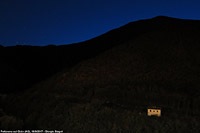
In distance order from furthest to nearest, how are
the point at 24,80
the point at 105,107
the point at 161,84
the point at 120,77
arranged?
1. the point at 24,80
2. the point at 120,77
3. the point at 161,84
4. the point at 105,107

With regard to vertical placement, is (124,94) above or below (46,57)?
below

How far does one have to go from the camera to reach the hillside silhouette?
9.34 metres

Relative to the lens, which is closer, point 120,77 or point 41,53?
point 120,77

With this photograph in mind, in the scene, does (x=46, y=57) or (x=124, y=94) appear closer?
(x=124, y=94)

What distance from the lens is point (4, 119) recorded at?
10.0m

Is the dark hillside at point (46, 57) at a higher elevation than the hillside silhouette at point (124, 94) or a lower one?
higher

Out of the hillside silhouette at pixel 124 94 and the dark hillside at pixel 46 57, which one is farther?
the dark hillside at pixel 46 57

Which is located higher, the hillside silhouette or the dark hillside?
the dark hillside

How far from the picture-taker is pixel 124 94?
1300cm

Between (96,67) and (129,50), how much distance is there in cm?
567

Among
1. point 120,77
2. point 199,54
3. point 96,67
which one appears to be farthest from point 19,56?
point 199,54

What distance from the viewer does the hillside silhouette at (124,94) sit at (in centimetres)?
934

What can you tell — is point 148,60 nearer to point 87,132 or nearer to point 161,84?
point 161,84

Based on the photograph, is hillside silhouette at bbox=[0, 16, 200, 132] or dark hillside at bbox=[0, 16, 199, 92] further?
dark hillside at bbox=[0, 16, 199, 92]
